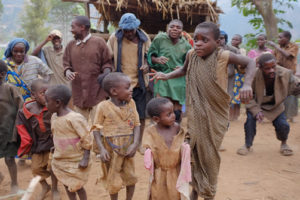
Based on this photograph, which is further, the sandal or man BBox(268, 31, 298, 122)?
man BBox(268, 31, 298, 122)

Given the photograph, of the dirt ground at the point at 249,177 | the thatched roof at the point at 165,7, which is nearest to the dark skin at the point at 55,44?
the thatched roof at the point at 165,7

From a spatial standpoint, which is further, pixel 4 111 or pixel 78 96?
pixel 78 96

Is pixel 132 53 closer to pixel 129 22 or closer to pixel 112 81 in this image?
pixel 129 22

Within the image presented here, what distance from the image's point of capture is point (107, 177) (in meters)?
2.71

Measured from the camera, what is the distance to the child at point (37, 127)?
Answer: 9.69 ft

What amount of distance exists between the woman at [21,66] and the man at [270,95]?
10.8ft

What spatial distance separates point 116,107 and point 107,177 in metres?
0.66

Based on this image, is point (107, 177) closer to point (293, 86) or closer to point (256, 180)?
point (256, 180)

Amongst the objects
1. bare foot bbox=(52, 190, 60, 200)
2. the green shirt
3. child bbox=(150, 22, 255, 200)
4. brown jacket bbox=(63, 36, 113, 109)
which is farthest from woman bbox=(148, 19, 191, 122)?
bare foot bbox=(52, 190, 60, 200)

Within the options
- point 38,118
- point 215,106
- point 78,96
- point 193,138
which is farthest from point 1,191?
point 215,106

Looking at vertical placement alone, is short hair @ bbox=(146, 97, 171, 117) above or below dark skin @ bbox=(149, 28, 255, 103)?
below

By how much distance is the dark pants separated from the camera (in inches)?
181

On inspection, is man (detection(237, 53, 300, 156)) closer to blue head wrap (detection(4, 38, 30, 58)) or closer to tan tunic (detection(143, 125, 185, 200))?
tan tunic (detection(143, 125, 185, 200))

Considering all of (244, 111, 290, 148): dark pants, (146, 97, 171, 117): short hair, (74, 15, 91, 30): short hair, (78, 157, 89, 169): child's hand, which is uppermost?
(74, 15, 91, 30): short hair
